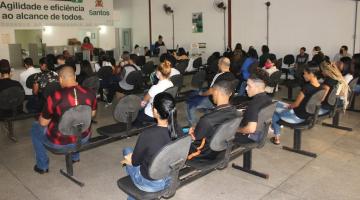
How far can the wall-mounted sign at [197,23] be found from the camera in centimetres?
1265

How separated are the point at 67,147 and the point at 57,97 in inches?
19.9

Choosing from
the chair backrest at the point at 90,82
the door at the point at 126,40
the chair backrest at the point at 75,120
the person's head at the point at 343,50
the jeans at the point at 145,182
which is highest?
the door at the point at 126,40

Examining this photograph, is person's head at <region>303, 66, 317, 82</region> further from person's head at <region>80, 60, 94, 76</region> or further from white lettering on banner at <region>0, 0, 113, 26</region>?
white lettering on banner at <region>0, 0, 113, 26</region>

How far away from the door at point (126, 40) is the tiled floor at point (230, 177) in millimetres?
11115

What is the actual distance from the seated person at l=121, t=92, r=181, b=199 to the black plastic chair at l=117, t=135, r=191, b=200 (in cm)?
4

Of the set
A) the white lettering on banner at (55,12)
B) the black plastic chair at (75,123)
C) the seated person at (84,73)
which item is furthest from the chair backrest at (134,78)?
the white lettering on banner at (55,12)

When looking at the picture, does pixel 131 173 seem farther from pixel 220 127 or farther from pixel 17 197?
pixel 17 197

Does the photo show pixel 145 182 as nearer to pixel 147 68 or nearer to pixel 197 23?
pixel 147 68

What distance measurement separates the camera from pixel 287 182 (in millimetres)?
3479

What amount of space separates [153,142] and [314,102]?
2491 millimetres

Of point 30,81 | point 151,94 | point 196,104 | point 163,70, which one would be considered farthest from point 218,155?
point 30,81

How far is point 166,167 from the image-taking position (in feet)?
7.57

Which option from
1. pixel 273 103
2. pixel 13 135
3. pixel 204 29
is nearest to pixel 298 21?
pixel 204 29

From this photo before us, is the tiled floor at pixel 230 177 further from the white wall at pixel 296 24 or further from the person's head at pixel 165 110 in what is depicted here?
the white wall at pixel 296 24
